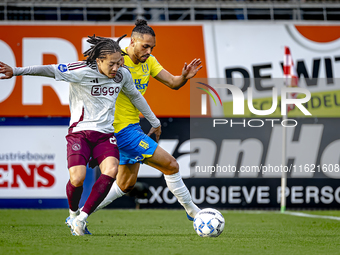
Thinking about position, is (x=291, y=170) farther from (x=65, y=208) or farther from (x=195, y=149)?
(x=65, y=208)

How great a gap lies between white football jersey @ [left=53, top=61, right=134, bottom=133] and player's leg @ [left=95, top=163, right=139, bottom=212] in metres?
0.86

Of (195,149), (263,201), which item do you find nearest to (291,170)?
(263,201)

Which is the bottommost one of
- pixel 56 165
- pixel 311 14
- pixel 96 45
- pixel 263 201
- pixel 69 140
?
pixel 263 201

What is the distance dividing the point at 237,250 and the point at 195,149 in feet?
21.0

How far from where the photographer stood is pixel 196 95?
437 inches

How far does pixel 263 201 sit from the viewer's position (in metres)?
10.6

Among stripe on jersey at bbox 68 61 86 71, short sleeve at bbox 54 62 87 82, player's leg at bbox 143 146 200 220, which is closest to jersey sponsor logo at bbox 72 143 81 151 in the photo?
short sleeve at bbox 54 62 87 82

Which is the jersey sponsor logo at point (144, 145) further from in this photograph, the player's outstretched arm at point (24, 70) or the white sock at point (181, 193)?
the player's outstretched arm at point (24, 70)

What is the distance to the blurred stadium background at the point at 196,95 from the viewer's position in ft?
34.3

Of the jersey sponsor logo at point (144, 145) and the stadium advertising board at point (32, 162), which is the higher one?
the jersey sponsor logo at point (144, 145)

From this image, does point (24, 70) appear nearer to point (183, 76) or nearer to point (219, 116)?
point (183, 76)

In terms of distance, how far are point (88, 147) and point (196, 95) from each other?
602 centimetres

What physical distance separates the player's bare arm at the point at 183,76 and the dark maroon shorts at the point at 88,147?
100cm

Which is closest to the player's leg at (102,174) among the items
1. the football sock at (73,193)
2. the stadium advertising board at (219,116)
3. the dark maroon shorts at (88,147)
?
the dark maroon shorts at (88,147)
